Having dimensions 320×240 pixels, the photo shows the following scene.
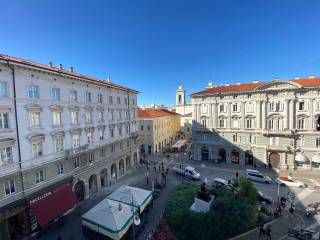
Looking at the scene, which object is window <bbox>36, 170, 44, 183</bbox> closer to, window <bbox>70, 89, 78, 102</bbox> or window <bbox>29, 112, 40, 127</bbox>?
window <bbox>29, 112, 40, 127</bbox>

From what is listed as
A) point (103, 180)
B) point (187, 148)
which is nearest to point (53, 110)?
point (103, 180)

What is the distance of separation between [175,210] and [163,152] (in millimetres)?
36041

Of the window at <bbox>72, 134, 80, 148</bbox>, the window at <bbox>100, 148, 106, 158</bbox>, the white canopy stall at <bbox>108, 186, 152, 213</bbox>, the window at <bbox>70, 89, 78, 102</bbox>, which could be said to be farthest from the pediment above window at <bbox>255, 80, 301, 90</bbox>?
the window at <bbox>72, 134, 80, 148</bbox>

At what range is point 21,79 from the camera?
19953 mm

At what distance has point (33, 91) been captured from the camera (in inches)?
837

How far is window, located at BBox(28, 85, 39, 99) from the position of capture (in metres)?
20.9

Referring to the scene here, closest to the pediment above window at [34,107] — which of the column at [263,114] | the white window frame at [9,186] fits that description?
the white window frame at [9,186]

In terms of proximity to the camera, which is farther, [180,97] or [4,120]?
[180,97]

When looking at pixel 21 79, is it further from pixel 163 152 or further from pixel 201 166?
pixel 163 152

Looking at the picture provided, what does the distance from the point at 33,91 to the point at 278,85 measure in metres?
39.0

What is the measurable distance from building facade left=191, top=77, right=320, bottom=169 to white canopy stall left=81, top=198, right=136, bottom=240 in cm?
2999

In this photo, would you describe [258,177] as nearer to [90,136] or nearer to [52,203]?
[90,136]

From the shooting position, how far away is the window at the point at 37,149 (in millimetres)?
21142

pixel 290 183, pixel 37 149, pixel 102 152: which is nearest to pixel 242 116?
pixel 290 183
